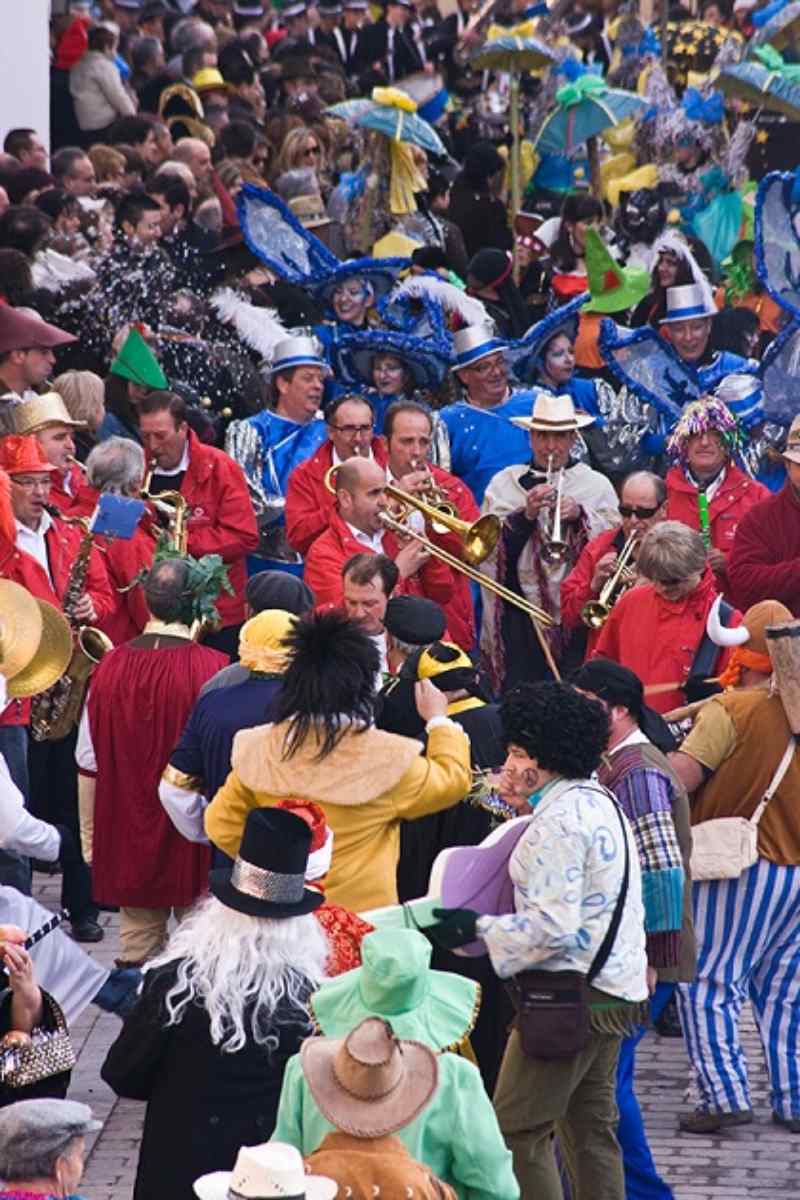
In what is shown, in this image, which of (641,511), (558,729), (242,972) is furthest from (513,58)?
(242,972)

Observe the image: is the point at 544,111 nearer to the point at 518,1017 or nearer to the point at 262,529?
the point at 262,529

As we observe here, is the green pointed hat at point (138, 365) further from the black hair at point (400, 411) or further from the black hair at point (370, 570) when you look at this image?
the black hair at point (370, 570)

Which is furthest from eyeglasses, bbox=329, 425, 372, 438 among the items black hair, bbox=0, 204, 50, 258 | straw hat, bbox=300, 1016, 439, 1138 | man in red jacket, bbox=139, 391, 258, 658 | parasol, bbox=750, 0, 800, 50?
parasol, bbox=750, 0, 800, 50

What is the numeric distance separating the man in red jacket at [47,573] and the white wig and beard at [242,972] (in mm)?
4144

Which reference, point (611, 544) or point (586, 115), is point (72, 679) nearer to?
point (611, 544)

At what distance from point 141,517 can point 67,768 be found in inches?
42.8

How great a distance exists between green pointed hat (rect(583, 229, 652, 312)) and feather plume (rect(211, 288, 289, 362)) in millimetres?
2097

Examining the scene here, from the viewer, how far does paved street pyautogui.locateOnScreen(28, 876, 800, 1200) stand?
8.12 m

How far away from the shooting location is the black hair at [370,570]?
350 inches

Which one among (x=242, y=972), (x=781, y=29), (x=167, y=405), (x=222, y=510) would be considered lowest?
(x=781, y=29)

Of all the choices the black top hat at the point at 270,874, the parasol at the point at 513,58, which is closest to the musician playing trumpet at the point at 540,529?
the black top hat at the point at 270,874

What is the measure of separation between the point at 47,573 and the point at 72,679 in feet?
1.41

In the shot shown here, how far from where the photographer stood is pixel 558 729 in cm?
687

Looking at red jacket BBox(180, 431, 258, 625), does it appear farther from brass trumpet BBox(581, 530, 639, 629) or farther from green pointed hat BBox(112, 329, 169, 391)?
brass trumpet BBox(581, 530, 639, 629)
